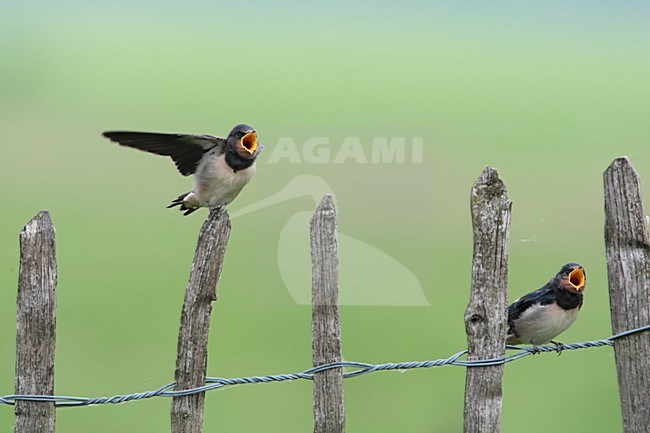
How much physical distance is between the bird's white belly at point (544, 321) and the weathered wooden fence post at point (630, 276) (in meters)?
1.03

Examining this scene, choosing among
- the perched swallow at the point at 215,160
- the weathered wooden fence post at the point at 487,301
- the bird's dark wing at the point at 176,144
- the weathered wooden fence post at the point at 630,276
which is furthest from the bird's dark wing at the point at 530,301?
the bird's dark wing at the point at 176,144

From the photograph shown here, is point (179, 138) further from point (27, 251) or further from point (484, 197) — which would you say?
point (484, 197)

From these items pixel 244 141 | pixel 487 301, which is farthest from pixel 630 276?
pixel 244 141

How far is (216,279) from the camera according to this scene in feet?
7.79

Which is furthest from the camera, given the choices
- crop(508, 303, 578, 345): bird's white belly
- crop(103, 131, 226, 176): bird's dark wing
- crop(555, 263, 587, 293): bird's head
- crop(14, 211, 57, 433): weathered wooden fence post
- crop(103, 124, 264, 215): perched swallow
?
crop(508, 303, 578, 345): bird's white belly

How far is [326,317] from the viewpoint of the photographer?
2.36 metres

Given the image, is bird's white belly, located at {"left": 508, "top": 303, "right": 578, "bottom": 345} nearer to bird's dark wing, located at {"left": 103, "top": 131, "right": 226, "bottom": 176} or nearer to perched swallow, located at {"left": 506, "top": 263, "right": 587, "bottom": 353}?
perched swallow, located at {"left": 506, "top": 263, "right": 587, "bottom": 353}

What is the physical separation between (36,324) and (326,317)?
35.6 inches

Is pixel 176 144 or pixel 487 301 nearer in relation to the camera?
pixel 487 301

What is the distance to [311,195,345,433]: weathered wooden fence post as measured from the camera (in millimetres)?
2357

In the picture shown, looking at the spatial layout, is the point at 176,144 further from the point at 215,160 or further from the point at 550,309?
the point at 550,309

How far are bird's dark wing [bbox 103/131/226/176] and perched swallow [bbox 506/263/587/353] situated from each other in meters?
1.68

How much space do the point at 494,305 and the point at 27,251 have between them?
1.48 metres

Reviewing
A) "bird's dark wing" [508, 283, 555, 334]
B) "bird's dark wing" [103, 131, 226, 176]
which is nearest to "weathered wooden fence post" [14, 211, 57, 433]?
"bird's dark wing" [103, 131, 226, 176]
